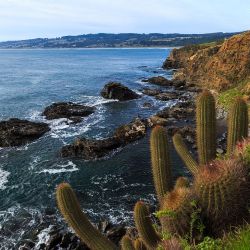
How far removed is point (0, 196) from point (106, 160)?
9.35 m

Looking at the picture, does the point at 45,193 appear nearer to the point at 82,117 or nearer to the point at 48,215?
the point at 48,215

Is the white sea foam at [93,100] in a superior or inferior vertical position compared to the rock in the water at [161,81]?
inferior

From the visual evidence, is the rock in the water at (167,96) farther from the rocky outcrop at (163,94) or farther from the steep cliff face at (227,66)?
the steep cliff face at (227,66)

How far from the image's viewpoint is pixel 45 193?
27.2 metres

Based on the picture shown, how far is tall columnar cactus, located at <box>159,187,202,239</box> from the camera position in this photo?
8568 mm

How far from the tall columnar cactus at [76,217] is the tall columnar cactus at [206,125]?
3.71 metres

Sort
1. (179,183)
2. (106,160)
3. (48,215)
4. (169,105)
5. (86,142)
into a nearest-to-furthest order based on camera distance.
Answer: (179,183), (48,215), (106,160), (86,142), (169,105)

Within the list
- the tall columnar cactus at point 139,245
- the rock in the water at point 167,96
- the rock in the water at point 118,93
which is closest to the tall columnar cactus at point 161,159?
the tall columnar cactus at point 139,245

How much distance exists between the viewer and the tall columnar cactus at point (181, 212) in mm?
8568

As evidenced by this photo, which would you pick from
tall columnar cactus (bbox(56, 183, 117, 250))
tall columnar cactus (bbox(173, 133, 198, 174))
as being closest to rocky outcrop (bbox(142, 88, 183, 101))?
tall columnar cactus (bbox(173, 133, 198, 174))

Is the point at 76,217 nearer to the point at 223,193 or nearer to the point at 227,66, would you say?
the point at 223,193

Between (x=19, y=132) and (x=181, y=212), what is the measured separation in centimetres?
3371

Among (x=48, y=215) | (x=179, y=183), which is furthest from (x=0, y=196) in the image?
(x=179, y=183)

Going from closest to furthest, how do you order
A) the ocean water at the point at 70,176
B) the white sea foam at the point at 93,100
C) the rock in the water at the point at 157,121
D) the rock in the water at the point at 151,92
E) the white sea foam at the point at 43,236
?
the white sea foam at the point at 43,236 < the ocean water at the point at 70,176 < the rock in the water at the point at 157,121 < the white sea foam at the point at 93,100 < the rock in the water at the point at 151,92
